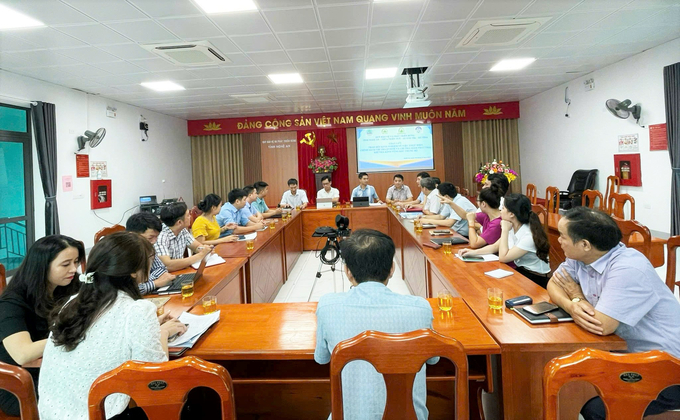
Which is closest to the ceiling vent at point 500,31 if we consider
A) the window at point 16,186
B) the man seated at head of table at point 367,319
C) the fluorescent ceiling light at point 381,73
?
the fluorescent ceiling light at point 381,73

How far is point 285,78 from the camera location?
5383 millimetres

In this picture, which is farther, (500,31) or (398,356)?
(500,31)

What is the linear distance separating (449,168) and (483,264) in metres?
6.54

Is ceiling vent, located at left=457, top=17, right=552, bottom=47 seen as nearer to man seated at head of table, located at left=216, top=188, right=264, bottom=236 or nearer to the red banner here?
man seated at head of table, located at left=216, top=188, right=264, bottom=236

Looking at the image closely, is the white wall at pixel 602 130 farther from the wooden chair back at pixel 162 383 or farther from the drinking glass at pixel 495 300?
the wooden chair back at pixel 162 383

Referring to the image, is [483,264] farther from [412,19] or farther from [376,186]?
[376,186]

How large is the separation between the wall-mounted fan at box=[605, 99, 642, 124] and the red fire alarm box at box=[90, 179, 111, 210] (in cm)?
759

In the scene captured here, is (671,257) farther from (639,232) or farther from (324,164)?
(324,164)

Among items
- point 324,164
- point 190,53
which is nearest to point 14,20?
point 190,53

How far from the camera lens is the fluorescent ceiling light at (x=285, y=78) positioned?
17.1ft

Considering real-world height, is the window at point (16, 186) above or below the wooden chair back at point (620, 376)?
above

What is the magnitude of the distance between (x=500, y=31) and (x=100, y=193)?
5.90 metres

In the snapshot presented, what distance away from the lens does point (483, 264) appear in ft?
8.34

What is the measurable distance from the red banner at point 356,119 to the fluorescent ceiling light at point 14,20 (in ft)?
18.3
